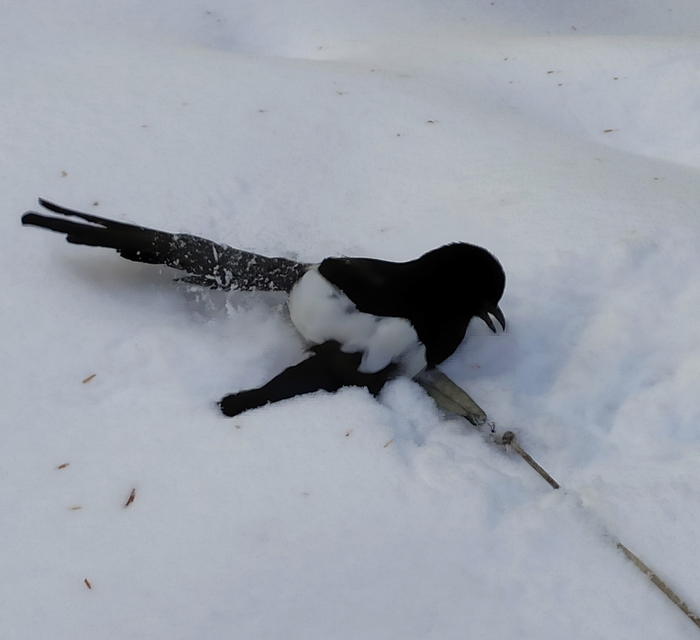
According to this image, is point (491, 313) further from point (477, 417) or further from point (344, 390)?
point (344, 390)

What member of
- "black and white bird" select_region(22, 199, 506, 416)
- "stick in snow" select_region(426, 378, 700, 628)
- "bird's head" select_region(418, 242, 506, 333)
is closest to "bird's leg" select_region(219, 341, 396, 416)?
"black and white bird" select_region(22, 199, 506, 416)

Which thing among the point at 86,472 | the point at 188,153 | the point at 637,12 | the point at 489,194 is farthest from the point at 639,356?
the point at 637,12

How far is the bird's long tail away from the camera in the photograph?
5.74ft

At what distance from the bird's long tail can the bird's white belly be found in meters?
0.16

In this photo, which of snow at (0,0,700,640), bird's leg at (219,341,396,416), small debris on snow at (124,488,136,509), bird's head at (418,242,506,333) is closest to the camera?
snow at (0,0,700,640)

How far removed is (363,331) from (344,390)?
0.15 m

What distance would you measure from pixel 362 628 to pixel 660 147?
90.9 inches

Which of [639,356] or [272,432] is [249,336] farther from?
[639,356]

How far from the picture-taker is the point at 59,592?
3.92 ft

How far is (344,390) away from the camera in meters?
1.60

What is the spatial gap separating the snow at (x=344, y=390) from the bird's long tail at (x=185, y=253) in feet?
0.25

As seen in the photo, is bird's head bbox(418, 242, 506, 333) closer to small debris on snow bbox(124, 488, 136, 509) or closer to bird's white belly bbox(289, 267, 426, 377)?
bird's white belly bbox(289, 267, 426, 377)

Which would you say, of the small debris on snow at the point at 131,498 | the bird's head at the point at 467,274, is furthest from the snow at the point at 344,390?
the bird's head at the point at 467,274

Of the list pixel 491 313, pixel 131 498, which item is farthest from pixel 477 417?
pixel 131 498
